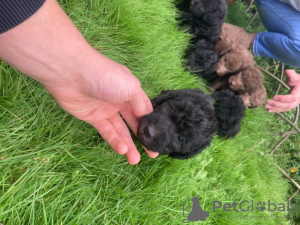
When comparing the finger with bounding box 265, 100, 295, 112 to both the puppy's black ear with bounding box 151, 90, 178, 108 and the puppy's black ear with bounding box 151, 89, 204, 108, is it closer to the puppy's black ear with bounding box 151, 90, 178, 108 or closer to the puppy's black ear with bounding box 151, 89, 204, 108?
the puppy's black ear with bounding box 151, 89, 204, 108

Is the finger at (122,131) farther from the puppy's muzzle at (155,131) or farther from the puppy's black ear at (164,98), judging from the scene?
the puppy's black ear at (164,98)

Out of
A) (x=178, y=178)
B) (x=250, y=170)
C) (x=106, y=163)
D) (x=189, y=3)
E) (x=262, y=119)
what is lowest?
(x=262, y=119)

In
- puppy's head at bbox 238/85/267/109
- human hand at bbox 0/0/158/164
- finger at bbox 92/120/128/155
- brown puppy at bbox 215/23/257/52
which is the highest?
human hand at bbox 0/0/158/164

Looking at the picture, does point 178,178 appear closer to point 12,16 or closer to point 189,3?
point 12,16

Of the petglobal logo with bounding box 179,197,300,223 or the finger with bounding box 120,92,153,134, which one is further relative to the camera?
the petglobal logo with bounding box 179,197,300,223

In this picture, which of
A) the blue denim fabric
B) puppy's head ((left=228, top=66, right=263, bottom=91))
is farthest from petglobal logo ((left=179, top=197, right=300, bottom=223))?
the blue denim fabric

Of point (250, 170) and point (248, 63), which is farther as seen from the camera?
point (248, 63)

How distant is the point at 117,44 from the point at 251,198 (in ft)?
7.93

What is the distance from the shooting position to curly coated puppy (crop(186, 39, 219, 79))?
3.41 meters

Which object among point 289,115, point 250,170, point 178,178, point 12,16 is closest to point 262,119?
point 289,115

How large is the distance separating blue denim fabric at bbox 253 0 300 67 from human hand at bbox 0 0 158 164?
2.63 m

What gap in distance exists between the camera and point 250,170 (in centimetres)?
342

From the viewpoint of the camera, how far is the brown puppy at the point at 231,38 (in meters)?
3.83

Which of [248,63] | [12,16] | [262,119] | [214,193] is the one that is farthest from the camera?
[262,119]
